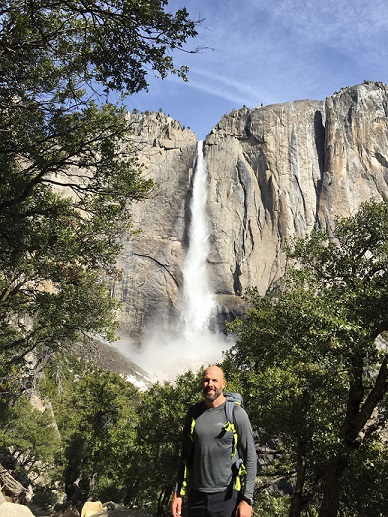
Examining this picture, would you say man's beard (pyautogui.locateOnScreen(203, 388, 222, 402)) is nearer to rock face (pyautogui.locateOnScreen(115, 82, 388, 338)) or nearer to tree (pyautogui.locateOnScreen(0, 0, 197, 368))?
tree (pyautogui.locateOnScreen(0, 0, 197, 368))

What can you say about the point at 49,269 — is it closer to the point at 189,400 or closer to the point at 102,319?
the point at 102,319

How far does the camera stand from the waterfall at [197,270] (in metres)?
68.8

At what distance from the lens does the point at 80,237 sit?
9.16m

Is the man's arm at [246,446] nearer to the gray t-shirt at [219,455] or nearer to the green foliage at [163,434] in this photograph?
the gray t-shirt at [219,455]

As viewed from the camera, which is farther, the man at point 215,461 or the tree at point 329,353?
the tree at point 329,353

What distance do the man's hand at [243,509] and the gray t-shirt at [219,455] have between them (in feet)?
0.31

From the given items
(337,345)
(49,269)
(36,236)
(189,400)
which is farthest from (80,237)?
(189,400)

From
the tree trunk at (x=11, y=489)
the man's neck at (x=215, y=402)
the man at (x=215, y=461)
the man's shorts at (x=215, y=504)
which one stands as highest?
the man's neck at (x=215, y=402)

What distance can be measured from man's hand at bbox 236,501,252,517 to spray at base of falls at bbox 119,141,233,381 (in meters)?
59.0

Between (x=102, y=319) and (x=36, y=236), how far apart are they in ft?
16.2

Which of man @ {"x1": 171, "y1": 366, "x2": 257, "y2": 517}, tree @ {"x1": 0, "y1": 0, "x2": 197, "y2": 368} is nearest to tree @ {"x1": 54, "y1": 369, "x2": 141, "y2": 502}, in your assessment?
tree @ {"x1": 0, "y1": 0, "x2": 197, "y2": 368}

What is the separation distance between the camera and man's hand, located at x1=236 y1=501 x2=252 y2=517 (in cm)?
345

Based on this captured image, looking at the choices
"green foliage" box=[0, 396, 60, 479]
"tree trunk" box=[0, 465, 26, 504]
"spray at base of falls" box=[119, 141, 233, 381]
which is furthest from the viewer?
"spray at base of falls" box=[119, 141, 233, 381]

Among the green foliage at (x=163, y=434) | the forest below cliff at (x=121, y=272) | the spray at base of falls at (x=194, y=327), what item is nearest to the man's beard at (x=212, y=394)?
the forest below cliff at (x=121, y=272)
